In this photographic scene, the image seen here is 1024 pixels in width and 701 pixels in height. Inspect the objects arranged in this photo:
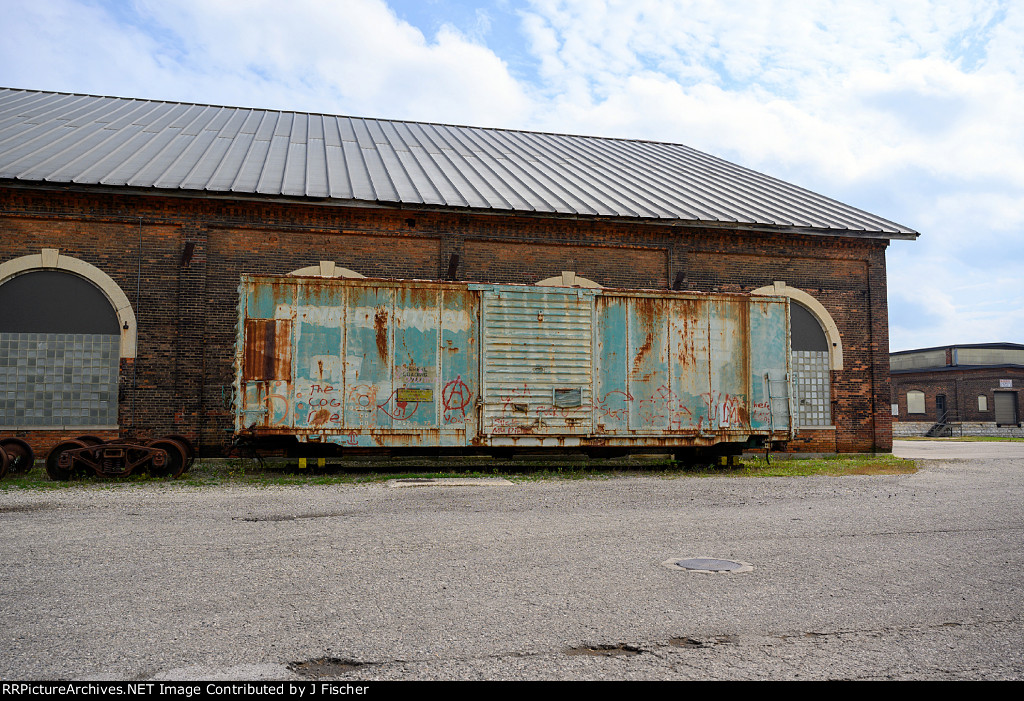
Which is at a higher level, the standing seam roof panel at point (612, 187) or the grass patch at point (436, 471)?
the standing seam roof panel at point (612, 187)

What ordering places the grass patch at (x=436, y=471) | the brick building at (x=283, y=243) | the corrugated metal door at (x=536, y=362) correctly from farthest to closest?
the brick building at (x=283, y=243)
the corrugated metal door at (x=536, y=362)
the grass patch at (x=436, y=471)

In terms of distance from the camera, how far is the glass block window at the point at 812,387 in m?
18.4

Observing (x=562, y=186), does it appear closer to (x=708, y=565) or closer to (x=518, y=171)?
(x=518, y=171)

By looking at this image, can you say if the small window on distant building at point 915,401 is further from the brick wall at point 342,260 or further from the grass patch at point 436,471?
the grass patch at point 436,471

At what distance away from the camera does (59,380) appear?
593 inches

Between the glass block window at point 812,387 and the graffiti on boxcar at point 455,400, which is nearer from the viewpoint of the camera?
the graffiti on boxcar at point 455,400

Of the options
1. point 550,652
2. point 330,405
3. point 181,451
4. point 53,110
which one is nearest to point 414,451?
point 330,405

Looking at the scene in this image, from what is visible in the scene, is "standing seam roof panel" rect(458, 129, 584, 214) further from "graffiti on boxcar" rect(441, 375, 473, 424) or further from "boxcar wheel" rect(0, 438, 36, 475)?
"boxcar wheel" rect(0, 438, 36, 475)

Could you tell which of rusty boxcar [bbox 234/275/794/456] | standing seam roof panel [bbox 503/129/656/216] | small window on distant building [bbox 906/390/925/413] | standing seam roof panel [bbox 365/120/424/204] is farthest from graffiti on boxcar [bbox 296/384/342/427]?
small window on distant building [bbox 906/390/925/413]

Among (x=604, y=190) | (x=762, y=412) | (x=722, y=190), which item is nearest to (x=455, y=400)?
(x=762, y=412)

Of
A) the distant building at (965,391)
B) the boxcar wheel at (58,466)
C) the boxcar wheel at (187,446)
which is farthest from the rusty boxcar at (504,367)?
the distant building at (965,391)

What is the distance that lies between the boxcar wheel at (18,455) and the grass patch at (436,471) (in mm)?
177
